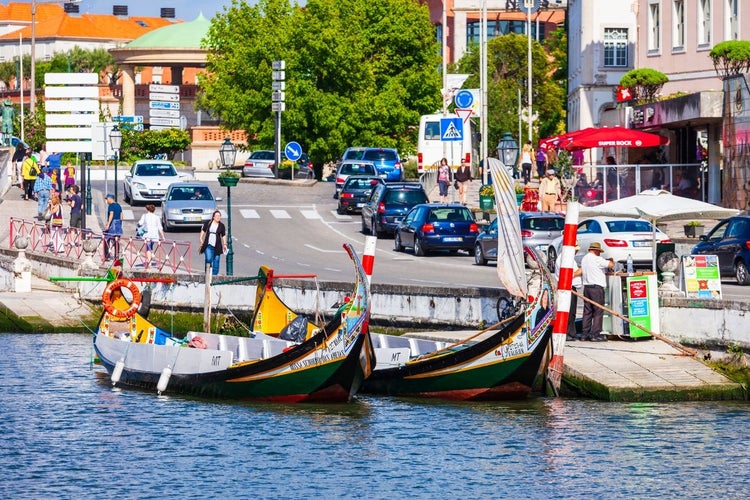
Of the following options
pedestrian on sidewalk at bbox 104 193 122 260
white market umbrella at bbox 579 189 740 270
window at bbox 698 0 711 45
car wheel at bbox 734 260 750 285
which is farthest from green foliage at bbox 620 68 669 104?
white market umbrella at bbox 579 189 740 270

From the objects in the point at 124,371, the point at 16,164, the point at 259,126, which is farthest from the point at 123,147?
the point at 124,371

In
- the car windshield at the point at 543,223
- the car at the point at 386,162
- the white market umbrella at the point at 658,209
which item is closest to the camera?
the white market umbrella at the point at 658,209

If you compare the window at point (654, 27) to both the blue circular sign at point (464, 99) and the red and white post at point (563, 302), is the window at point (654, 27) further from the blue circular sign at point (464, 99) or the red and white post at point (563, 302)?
the red and white post at point (563, 302)

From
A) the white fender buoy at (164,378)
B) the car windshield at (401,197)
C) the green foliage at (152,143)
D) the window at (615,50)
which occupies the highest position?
the window at (615,50)

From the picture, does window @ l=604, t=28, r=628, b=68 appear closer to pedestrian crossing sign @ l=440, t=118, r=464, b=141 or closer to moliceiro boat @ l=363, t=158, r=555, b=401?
pedestrian crossing sign @ l=440, t=118, r=464, b=141

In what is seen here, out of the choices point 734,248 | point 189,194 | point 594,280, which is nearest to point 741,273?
point 734,248

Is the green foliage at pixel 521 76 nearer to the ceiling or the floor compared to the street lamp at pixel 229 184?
nearer to the ceiling

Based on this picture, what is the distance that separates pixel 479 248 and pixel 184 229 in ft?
44.3

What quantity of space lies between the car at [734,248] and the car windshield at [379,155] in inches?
1324

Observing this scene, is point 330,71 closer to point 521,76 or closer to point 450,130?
point 521,76

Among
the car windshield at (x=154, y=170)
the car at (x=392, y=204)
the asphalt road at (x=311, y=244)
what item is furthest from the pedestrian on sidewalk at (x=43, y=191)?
the car at (x=392, y=204)

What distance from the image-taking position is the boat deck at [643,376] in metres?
25.4

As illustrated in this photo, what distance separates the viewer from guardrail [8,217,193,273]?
41594 mm

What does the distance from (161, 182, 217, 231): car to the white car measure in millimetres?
14979
